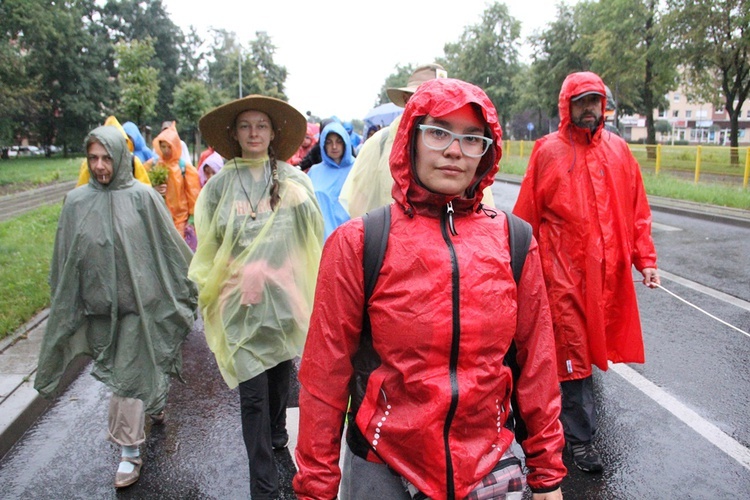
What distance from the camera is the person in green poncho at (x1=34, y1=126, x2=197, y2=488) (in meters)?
3.53

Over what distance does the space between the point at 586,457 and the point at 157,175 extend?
16.6ft

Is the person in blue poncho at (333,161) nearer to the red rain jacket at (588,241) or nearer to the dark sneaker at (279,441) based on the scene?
the dark sneaker at (279,441)

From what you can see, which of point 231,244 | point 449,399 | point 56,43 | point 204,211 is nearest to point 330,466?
point 449,399

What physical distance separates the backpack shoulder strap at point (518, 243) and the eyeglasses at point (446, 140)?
9.3 inches

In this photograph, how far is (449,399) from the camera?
63.2 inches

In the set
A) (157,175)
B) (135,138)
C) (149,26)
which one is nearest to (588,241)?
(157,175)

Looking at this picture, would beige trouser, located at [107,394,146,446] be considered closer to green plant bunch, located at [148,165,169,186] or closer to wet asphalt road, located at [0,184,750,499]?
wet asphalt road, located at [0,184,750,499]

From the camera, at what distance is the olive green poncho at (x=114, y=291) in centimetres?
353

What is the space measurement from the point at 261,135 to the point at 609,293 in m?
2.10

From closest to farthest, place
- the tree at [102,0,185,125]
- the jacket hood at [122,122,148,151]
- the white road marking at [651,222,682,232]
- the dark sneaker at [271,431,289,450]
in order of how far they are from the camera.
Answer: the dark sneaker at [271,431,289,450] < the jacket hood at [122,122,148,151] < the white road marking at [651,222,682,232] < the tree at [102,0,185,125]

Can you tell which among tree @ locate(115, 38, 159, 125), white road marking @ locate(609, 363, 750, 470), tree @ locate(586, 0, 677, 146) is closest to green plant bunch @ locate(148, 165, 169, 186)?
white road marking @ locate(609, 363, 750, 470)

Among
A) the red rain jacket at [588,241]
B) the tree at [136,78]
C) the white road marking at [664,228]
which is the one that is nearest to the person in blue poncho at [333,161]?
the red rain jacket at [588,241]

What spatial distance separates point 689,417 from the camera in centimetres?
409

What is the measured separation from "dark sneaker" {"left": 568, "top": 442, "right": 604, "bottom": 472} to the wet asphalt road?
0.05m
